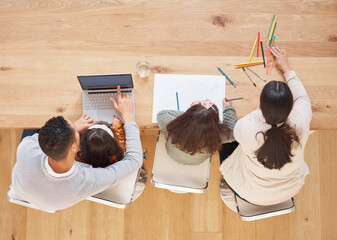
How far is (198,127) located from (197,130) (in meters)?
0.01

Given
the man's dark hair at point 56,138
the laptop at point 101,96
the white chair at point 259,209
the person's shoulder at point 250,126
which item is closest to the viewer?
the man's dark hair at point 56,138

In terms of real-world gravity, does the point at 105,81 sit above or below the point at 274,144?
above

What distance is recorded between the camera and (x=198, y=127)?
4.42 ft

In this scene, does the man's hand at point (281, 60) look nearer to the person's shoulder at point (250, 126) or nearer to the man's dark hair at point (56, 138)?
the person's shoulder at point (250, 126)

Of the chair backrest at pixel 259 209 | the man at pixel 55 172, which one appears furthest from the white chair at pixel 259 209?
the man at pixel 55 172

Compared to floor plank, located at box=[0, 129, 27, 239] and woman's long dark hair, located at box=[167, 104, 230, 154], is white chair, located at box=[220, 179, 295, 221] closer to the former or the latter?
woman's long dark hair, located at box=[167, 104, 230, 154]

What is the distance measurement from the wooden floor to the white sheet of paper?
0.68 meters

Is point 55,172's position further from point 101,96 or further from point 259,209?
point 259,209

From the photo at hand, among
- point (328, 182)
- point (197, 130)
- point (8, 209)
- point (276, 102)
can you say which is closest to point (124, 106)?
point (197, 130)

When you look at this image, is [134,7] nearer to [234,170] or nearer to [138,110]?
[138,110]

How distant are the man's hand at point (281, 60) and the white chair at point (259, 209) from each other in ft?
2.22

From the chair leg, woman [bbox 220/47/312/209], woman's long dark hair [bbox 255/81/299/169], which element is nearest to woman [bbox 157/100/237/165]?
woman [bbox 220/47/312/209]

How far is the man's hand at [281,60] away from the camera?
1.61m

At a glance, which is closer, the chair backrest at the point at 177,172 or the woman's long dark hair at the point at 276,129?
the woman's long dark hair at the point at 276,129
